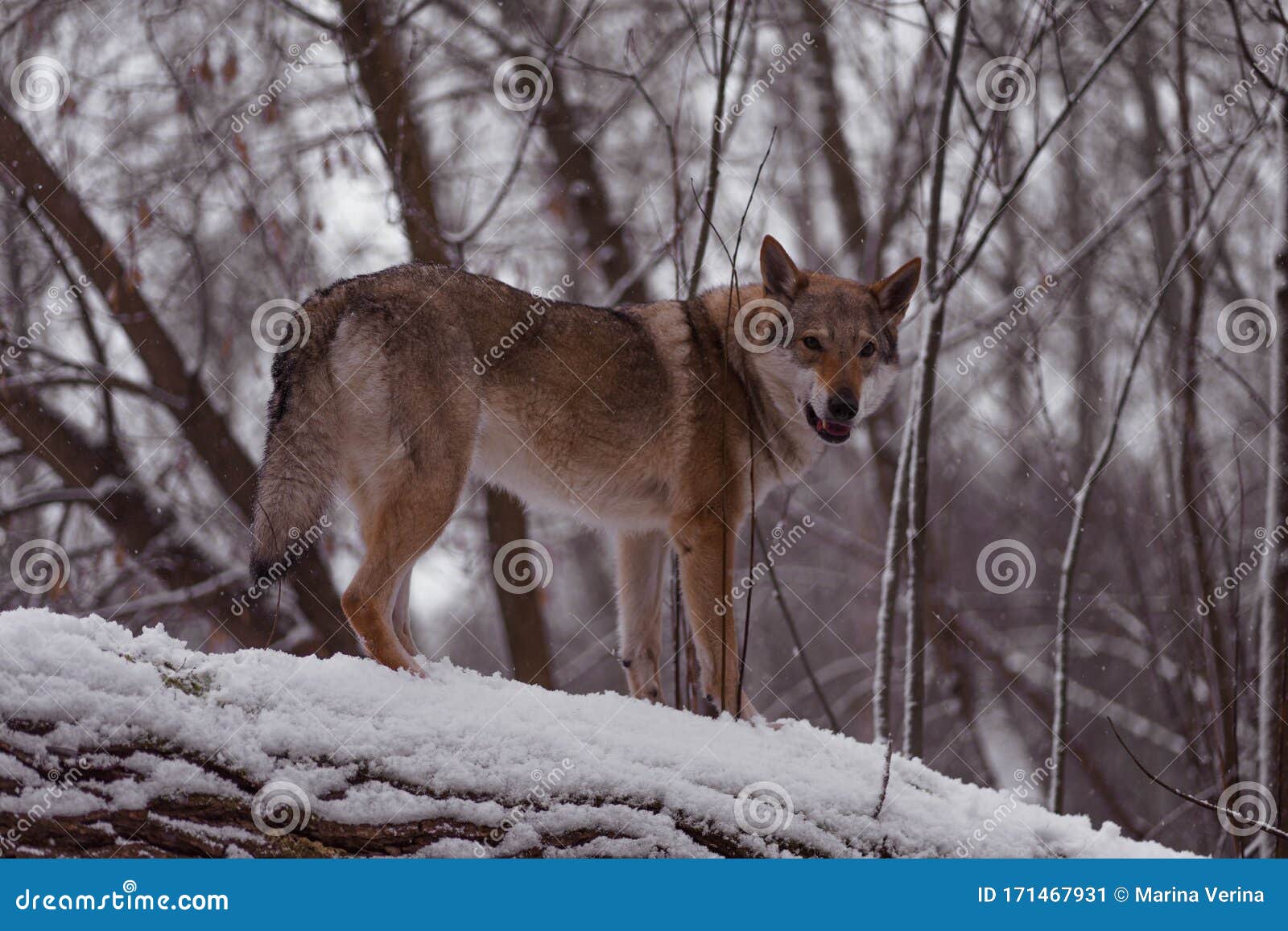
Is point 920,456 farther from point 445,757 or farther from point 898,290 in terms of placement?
point 445,757

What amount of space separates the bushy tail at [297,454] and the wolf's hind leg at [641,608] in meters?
1.68

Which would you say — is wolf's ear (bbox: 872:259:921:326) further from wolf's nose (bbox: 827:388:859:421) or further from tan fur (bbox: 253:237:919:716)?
wolf's nose (bbox: 827:388:859:421)

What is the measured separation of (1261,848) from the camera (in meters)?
5.00

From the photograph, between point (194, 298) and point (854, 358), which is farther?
point (194, 298)

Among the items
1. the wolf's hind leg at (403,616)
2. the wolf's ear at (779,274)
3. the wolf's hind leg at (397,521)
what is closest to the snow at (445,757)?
the wolf's hind leg at (397,521)

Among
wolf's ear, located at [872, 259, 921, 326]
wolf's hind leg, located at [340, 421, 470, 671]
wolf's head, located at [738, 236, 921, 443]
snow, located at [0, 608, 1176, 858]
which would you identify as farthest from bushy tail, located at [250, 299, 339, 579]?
wolf's ear, located at [872, 259, 921, 326]

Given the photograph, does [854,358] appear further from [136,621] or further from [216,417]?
[136,621]

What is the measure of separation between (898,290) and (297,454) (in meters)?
2.96

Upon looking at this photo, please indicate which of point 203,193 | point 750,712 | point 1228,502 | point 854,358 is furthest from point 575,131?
point 1228,502

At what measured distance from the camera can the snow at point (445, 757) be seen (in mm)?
2793

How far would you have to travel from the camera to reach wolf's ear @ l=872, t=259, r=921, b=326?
5.05m

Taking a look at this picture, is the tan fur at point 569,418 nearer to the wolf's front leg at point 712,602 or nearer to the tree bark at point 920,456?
the wolf's front leg at point 712,602

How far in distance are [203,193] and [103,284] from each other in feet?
4.06

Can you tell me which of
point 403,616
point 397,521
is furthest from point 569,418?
point 403,616
